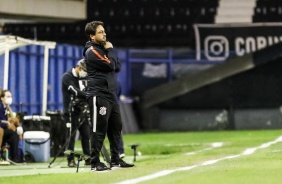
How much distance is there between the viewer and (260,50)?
3588cm

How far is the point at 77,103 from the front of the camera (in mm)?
20594

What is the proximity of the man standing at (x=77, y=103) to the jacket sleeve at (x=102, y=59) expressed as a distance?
3963mm

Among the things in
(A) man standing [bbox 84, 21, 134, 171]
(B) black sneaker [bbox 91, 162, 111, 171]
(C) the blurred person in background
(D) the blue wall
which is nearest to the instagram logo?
(D) the blue wall

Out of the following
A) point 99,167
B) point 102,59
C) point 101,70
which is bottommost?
point 99,167

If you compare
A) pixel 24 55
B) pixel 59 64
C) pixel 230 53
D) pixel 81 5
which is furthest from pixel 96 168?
pixel 230 53

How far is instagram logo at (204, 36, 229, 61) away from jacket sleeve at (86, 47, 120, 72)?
846 inches

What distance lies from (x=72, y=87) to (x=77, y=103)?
290 mm

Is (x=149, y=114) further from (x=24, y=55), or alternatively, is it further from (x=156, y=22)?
(x=24, y=55)

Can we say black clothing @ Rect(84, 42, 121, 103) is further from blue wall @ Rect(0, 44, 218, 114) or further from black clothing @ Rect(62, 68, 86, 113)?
blue wall @ Rect(0, 44, 218, 114)

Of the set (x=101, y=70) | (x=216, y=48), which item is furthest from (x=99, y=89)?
(x=216, y=48)

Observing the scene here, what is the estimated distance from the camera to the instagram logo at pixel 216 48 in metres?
37.9

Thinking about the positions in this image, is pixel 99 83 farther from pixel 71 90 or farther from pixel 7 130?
pixel 7 130

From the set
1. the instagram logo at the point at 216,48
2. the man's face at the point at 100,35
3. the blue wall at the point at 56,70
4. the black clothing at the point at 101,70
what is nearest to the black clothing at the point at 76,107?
the blue wall at the point at 56,70

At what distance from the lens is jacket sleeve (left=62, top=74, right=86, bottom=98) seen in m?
20.5
